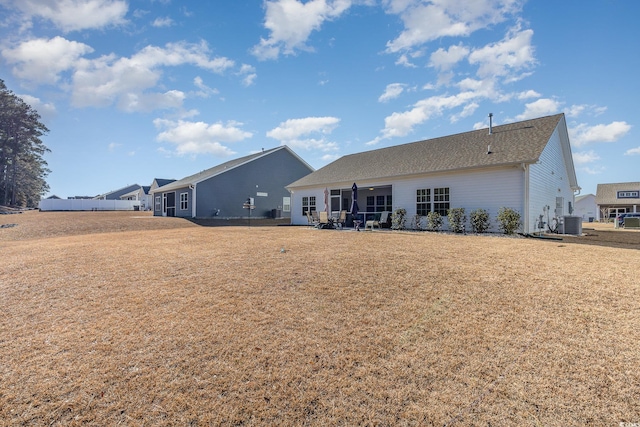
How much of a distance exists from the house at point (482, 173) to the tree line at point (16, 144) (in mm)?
49398

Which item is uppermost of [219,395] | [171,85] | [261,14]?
[261,14]

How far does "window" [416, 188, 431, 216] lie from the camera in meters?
15.0

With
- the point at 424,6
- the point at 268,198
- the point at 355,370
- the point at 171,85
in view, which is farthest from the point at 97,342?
the point at 268,198

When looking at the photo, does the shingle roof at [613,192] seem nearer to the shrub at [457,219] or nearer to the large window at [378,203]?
the large window at [378,203]

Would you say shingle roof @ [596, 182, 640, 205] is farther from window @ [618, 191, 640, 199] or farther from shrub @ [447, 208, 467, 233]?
shrub @ [447, 208, 467, 233]

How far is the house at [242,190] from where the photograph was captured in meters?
25.3

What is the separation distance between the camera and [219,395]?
271 cm

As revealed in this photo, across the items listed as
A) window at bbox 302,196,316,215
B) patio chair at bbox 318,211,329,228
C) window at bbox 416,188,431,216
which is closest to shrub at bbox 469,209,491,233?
window at bbox 416,188,431,216

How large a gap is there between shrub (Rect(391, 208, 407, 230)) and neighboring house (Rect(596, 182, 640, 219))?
45.1m

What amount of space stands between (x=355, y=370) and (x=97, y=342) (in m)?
3.13

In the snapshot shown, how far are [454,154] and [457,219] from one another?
392cm

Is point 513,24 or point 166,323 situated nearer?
point 166,323

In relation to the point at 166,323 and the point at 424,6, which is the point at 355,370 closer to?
the point at 166,323

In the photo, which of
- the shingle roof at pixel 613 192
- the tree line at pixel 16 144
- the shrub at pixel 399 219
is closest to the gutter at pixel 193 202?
the shrub at pixel 399 219
